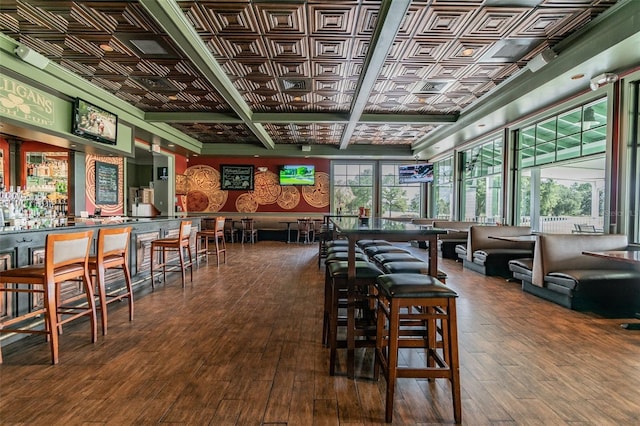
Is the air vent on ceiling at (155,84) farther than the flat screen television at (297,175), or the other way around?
the flat screen television at (297,175)

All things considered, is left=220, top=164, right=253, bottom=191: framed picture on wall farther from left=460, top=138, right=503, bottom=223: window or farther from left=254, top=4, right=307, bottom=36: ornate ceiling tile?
left=254, top=4, right=307, bottom=36: ornate ceiling tile

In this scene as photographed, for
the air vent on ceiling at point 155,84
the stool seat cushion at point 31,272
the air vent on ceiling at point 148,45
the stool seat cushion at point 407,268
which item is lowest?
the stool seat cushion at point 31,272

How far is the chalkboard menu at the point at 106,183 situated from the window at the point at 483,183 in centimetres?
979

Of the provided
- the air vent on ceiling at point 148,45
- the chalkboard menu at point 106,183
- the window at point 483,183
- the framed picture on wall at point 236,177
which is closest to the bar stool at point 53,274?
the air vent on ceiling at point 148,45

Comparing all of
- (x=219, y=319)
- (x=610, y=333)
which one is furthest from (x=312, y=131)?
(x=610, y=333)

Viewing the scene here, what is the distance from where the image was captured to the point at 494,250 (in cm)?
620

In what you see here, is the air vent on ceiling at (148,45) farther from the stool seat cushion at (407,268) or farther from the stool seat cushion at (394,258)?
the stool seat cushion at (407,268)

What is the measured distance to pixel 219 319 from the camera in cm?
354

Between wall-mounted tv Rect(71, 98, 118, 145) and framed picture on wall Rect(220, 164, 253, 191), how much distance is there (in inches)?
222

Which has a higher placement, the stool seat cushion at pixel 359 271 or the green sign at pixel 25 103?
the green sign at pixel 25 103

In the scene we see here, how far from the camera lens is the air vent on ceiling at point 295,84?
5.84 m

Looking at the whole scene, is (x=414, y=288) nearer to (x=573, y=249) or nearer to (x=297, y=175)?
(x=573, y=249)

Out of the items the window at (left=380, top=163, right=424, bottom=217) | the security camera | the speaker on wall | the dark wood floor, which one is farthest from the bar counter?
the window at (left=380, top=163, right=424, bottom=217)

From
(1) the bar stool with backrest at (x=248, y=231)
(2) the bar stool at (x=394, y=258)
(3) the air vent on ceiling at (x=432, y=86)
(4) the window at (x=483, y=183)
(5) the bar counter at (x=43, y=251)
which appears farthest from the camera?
(1) the bar stool with backrest at (x=248, y=231)
